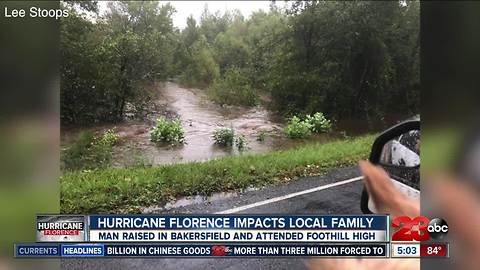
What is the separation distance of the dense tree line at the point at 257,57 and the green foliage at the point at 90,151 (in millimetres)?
91

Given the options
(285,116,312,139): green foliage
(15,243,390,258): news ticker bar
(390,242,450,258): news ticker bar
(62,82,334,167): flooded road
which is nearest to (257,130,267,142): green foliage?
(62,82,334,167): flooded road

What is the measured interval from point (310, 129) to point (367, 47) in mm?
518

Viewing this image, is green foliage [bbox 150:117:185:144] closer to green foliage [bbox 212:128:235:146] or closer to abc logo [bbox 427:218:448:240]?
green foliage [bbox 212:128:235:146]

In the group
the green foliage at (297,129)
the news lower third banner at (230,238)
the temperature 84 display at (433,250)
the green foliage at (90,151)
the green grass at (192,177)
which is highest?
the green foliage at (297,129)

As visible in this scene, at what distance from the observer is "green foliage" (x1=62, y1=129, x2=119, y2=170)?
2117 millimetres

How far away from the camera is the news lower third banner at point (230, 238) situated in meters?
2.12

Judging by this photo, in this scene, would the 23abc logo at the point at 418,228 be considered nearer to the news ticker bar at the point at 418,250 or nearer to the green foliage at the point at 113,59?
the news ticker bar at the point at 418,250

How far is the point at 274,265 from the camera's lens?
2152 mm

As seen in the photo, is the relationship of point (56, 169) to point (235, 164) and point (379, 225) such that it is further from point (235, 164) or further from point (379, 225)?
point (379, 225)

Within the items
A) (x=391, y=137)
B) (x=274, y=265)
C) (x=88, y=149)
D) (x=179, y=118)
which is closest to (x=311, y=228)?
(x=274, y=265)

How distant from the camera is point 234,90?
2240 mm

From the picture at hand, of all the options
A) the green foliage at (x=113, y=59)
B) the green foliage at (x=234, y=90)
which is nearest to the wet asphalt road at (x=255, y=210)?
the green foliage at (x=234, y=90)

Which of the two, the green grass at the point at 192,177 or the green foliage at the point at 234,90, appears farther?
the green foliage at the point at 234,90

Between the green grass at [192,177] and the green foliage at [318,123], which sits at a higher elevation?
the green foliage at [318,123]
